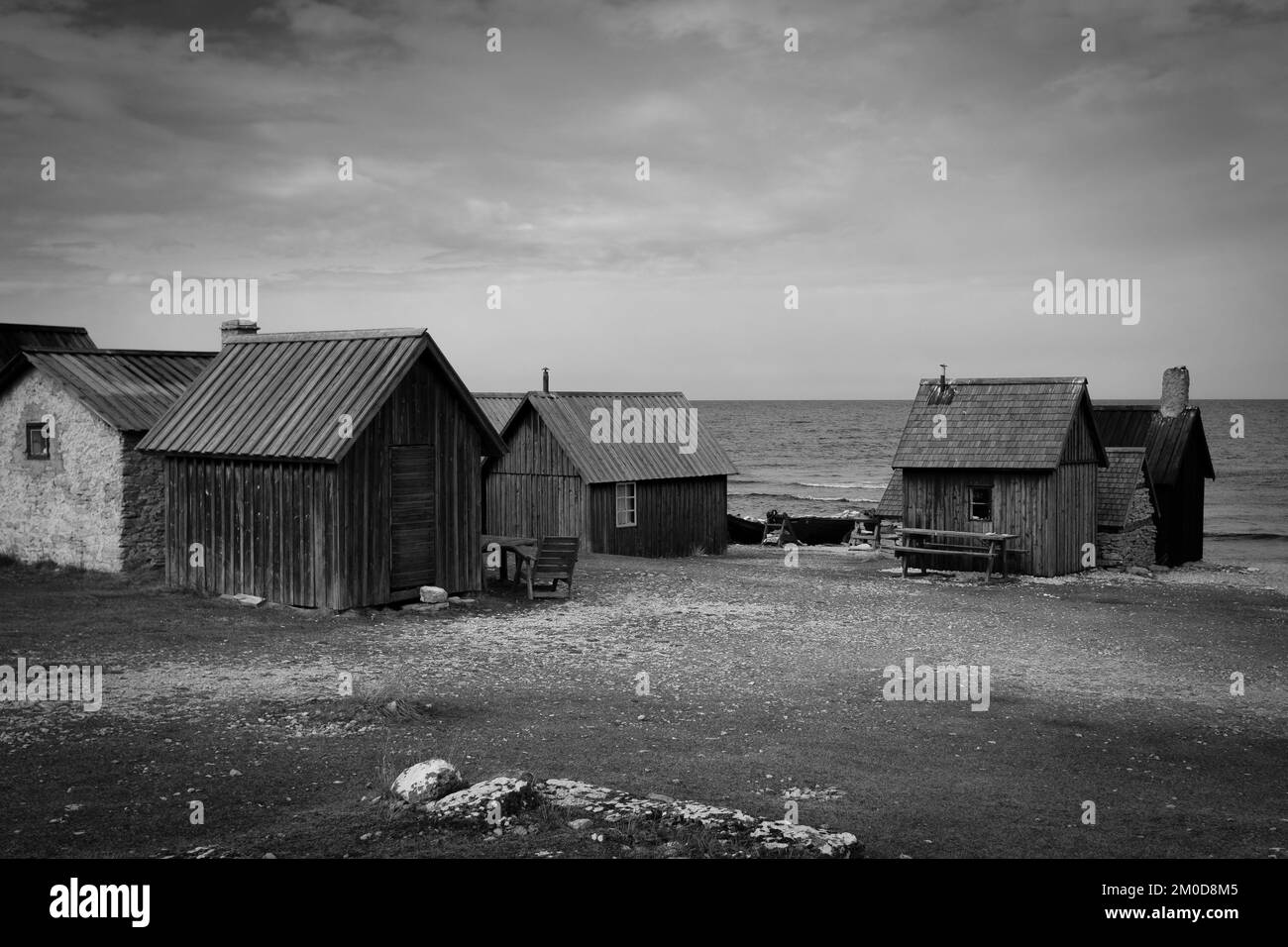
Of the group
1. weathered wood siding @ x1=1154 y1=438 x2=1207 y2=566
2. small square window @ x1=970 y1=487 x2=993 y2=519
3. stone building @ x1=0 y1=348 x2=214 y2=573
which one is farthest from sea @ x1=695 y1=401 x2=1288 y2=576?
stone building @ x1=0 y1=348 x2=214 y2=573

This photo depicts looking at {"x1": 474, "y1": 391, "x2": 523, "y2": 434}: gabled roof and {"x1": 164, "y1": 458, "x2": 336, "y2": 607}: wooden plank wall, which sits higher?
{"x1": 474, "y1": 391, "x2": 523, "y2": 434}: gabled roof

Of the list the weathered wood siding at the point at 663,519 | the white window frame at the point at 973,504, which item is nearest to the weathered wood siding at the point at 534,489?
the weathered wood siding at the point at 663,519

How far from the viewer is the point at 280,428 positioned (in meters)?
21.8

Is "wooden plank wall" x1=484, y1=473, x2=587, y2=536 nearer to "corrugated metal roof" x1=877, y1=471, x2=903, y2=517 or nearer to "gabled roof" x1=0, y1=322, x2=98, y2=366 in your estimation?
"corrugated metal roof" x1=877, y1=471, x2=903, y2=517

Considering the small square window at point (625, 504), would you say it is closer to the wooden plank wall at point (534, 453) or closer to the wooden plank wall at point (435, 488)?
the wooden plank wall at point (534, 453)

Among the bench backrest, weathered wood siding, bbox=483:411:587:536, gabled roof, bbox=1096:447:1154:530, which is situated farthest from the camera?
weathered wood siding, bbox=483:411:587:536

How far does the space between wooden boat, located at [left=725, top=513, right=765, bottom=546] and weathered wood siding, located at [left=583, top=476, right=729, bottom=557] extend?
348 inches

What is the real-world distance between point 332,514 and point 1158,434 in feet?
107

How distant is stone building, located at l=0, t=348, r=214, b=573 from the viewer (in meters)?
24.2

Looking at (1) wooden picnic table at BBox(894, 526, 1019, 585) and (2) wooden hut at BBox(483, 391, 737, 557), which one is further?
(2) wooden hut at BBox(483, 391, 737, 557)
